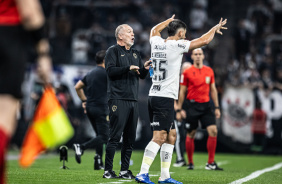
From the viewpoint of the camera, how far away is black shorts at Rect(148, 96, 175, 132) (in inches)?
307

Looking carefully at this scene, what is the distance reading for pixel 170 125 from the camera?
7.87 m

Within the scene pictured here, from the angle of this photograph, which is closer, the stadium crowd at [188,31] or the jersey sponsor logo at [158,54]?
the jersey sponsor logo at [158,54]

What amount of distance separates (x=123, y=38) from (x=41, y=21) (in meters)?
4.21

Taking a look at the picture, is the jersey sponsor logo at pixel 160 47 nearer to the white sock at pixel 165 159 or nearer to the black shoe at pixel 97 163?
the white sock at pixel 165 159

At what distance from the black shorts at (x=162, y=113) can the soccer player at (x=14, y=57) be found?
130 inches

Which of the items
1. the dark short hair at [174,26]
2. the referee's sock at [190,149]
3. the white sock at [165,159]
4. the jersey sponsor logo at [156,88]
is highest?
the dark short hair at [174,26]

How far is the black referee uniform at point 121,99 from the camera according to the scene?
8.56m

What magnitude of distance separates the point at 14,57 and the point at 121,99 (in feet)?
13.6

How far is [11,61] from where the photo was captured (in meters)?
4.56

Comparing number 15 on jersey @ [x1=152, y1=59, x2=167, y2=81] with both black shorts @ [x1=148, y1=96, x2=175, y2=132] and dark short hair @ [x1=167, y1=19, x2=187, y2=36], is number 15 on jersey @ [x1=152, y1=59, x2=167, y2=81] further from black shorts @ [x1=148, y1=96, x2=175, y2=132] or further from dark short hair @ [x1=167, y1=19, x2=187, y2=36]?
dark short hair @ [x1=167, y1=19, x2=187, y2=36]

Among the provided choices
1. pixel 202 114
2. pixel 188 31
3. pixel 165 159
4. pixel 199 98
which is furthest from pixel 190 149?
pixel 188 31

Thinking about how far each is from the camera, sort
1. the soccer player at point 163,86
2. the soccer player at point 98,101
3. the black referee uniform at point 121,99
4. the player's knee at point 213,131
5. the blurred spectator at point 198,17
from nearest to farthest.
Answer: the soccer player at point 163,86 → the black referee uniform at point 121,99 → the soccer player at point 98,101 → the player's knee at point 213,131 → the blurred spectator at point 198,17

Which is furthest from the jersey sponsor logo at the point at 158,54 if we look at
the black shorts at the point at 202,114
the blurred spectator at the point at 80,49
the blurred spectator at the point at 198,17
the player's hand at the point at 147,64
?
the blurred spectator at the point at 198,17

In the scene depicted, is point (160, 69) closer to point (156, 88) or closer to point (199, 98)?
point (156, 88)
